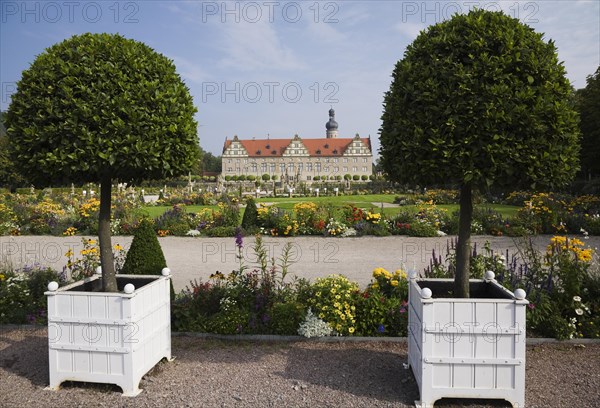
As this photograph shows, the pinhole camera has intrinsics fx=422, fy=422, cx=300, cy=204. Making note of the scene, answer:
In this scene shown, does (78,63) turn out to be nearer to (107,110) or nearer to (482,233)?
(107,110)

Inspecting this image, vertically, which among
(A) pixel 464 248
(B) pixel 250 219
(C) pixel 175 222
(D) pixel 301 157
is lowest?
(C) pixel 175 222

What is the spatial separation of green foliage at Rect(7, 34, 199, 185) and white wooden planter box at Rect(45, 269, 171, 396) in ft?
3.38

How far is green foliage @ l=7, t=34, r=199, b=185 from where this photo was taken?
340cm

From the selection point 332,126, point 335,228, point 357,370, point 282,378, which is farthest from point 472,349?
point 332,126

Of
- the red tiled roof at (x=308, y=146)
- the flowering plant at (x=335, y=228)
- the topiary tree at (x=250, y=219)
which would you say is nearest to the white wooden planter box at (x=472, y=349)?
the flowering plant at (x=335, y=228)

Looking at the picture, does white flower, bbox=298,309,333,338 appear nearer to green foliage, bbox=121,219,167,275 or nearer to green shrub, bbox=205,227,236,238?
green foliage, bbox=121,219,167,275

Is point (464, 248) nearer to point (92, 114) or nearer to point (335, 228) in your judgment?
point (92, 114)

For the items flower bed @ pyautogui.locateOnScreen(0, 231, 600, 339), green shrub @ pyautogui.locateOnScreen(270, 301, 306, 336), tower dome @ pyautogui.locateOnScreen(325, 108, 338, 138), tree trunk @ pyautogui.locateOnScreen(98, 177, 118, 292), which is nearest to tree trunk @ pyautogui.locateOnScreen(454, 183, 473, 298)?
flower bed @ pyautogui.locateOnScreen(0, 231, 600, 339)

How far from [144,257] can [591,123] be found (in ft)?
90.1

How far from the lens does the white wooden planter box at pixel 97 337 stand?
3.39 m

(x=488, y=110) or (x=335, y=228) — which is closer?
(x=488, y=110)

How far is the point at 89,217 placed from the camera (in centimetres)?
1373

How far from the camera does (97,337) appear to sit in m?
3.44

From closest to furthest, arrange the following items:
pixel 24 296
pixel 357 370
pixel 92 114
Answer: pixel 92 114
pixel 357 370
pixel 24 296
